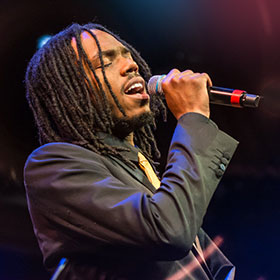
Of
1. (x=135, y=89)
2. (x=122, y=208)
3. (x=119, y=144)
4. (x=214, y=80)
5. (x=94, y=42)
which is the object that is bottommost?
(x=122, y=208)

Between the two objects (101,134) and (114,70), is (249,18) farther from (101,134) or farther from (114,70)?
(101,134)

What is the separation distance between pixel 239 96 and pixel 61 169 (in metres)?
0.57

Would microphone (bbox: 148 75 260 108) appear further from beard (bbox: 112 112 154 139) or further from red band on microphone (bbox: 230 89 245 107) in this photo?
beard (bbox: 112 112 154 139)

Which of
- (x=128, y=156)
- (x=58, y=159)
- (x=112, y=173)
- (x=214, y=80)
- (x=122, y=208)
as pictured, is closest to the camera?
(x=122, y=208)

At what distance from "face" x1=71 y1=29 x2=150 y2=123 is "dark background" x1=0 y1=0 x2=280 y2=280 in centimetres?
101

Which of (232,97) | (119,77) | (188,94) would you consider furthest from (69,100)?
(232,97)

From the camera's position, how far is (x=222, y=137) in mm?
1086

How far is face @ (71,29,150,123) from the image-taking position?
135 centimetres

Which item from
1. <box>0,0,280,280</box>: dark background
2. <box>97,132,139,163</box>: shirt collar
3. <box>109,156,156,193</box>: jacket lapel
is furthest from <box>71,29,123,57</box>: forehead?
<box>0,0,280,280</box>: dark background

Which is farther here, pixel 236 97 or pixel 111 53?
pixel 111 53

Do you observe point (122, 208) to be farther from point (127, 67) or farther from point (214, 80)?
point (214, 80)

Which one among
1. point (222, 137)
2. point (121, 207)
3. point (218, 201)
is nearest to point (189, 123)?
point (222, 137)

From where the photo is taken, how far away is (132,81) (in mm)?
1369

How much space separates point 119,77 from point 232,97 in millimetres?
415
